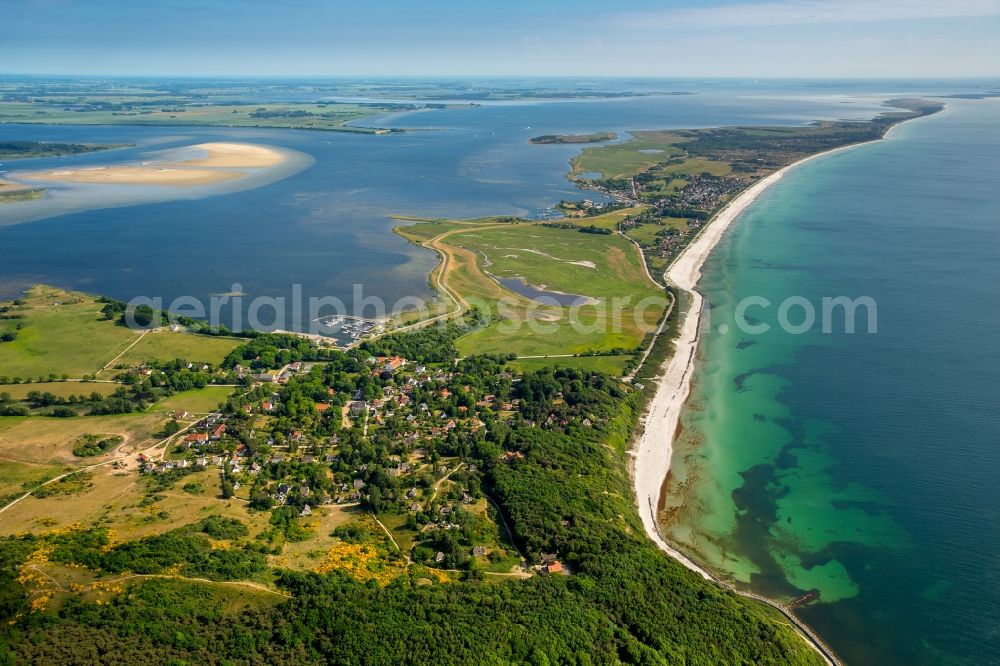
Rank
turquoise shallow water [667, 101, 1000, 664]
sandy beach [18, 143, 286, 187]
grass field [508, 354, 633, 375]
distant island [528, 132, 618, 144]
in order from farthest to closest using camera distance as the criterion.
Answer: distant island [528, 132, 618, 144], sandy beach [18, 143, 286, 187], grass field [508, 354, 633, 375], turquoise shallow water [667, 101, 1000, 664]

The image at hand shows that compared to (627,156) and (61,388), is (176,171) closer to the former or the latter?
(61,388)

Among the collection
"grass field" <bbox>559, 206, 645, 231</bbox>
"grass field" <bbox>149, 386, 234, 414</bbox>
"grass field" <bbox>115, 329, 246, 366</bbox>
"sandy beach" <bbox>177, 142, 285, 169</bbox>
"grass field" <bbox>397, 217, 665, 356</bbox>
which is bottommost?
"grass field" <bbox>149, 386, 234, 414</bbox>

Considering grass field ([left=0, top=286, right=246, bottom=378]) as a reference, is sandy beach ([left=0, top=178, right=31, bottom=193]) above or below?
above

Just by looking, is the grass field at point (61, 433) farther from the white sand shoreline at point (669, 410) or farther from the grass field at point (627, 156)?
the grass field at point (627, 156)

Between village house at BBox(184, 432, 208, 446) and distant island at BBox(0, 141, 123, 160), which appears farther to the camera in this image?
distant island at BBox(0, 141, 123, 160)

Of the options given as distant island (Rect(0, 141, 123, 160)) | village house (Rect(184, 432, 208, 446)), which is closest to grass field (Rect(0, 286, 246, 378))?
village house (Rect(184, 432, 208, 446))

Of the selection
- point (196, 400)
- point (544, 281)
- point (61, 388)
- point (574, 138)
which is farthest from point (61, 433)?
point (574, 138)

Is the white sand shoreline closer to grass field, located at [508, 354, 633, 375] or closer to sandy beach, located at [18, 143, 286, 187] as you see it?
grass field, located at [508, 354, 633, 375]
